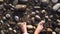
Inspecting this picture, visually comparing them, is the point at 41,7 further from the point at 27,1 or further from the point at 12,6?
the point at 12,6

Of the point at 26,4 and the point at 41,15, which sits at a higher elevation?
the point at 26,4

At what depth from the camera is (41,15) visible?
155 centimetres

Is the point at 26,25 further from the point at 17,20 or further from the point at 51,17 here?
the point at 51,17

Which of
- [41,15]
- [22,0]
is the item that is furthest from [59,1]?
[22,0]

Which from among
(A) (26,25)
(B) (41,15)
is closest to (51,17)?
(B) (41,15)

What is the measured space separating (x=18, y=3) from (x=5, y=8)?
115 mm

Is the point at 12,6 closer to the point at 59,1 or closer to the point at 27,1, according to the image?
the point at 27,1

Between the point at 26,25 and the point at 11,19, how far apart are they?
0.44 ft

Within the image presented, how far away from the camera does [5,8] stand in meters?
1.56

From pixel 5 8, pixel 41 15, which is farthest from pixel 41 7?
pixel 5 8

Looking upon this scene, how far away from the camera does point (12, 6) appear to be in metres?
1.56

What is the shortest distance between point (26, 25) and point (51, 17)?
214 mm

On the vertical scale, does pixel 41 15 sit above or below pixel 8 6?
below

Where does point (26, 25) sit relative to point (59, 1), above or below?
below
